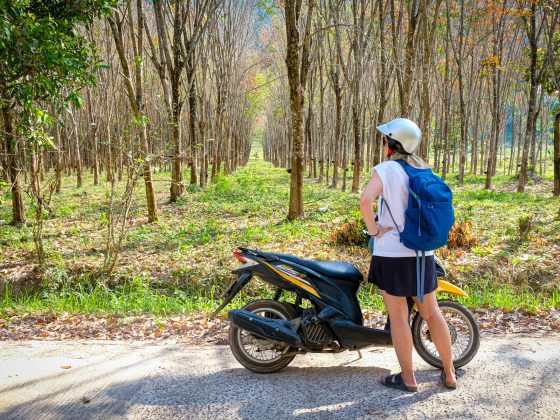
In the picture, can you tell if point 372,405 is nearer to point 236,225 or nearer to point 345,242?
point 345,242

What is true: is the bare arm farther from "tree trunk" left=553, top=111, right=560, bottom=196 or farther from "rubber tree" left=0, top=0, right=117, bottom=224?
"tree trunk" left=553, top=111, right=560, bottom=196

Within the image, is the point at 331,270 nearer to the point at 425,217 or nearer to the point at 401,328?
the point at 401,328

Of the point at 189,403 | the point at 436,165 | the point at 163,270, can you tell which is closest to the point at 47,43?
the point at 163,270

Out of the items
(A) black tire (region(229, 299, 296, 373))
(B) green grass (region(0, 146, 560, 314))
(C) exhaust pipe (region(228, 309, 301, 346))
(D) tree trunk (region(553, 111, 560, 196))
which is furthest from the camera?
(D) tree trunk (region(553, 111, 560, 196))

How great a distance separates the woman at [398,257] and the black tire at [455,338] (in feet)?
0.94

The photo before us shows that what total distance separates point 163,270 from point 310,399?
485cm

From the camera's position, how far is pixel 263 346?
3.43 m

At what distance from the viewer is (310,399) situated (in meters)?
3.04

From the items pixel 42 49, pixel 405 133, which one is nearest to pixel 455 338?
pixel 405 133

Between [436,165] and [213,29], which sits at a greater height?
[213,29]

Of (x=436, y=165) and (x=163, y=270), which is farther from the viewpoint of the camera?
(x=436, y=165)

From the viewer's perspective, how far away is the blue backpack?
286 centimetres

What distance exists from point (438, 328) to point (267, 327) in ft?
3.86

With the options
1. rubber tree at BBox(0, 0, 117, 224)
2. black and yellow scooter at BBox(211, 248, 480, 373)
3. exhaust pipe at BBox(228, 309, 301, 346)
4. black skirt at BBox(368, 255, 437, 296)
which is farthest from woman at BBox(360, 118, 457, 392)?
rubber tree at BBox(0, 0, 117, 224)
